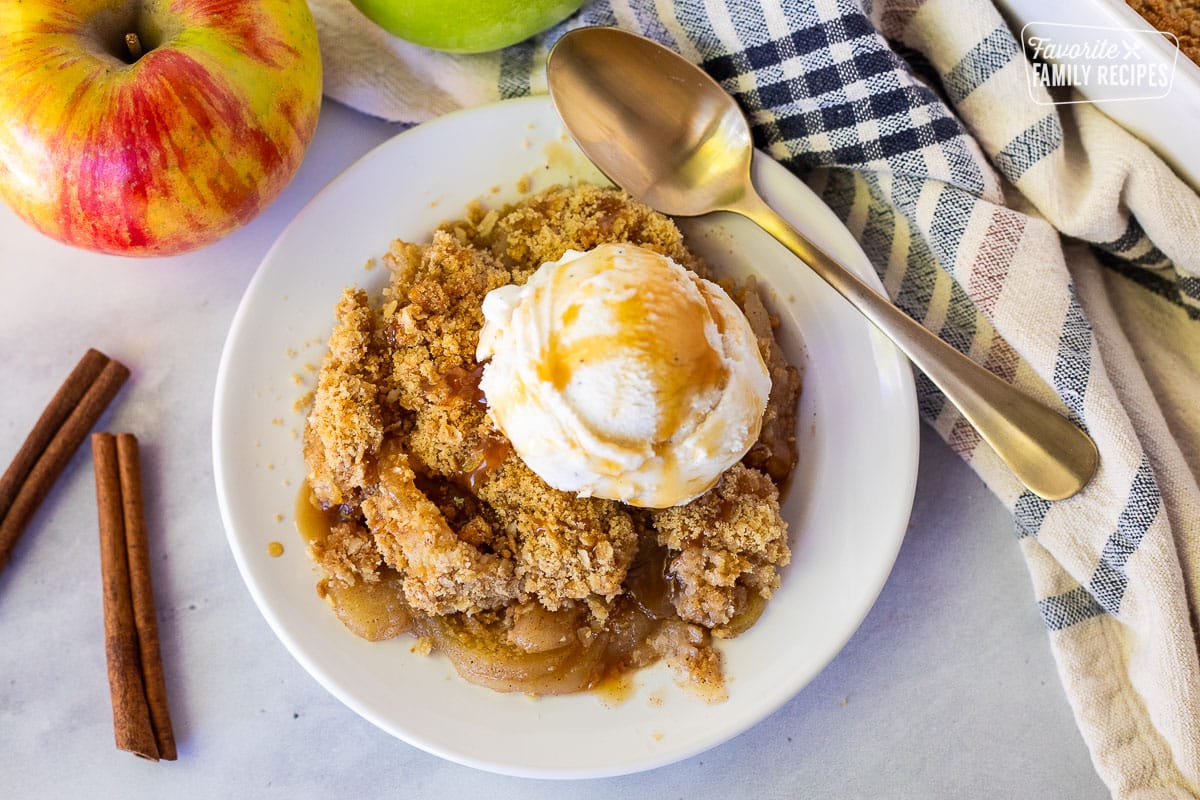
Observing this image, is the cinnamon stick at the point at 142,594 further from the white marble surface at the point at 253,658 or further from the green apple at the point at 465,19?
the green apple at the point at 465,19

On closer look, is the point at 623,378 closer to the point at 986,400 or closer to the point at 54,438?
the point at 986,400

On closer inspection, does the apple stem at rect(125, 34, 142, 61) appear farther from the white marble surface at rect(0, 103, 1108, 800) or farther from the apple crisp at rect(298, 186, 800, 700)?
the apple crisp at rect(298, 186, 800, 700)

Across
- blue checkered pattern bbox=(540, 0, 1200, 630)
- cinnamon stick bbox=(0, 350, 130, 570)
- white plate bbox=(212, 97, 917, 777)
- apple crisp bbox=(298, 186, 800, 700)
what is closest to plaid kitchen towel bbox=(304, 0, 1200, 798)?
blue checkered pattern bbox=(540, 0, 1200, 630)

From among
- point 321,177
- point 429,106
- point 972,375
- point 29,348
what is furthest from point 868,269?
point 29,348

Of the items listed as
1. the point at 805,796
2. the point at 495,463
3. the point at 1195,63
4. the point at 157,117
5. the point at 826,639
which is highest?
the point at 1195,63

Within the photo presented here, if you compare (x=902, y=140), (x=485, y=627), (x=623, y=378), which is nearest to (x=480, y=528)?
(x=485, y=627)

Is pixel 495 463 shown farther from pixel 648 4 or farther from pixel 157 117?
pixel 648 4

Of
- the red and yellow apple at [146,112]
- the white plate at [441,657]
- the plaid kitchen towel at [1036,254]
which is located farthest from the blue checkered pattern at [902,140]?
the red and yellow apple at [146,112]
